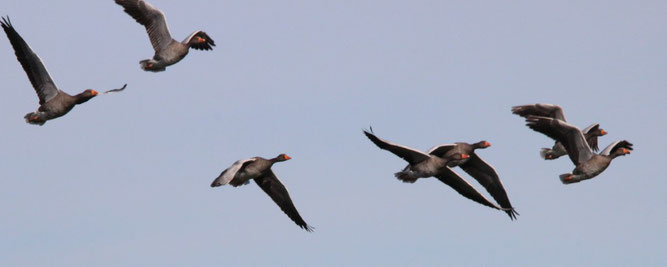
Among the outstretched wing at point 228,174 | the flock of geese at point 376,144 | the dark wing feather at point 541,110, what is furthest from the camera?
the dark wing feather at point 541,110

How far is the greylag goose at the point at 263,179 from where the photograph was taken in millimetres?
27203

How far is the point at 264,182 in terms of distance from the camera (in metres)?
30.3

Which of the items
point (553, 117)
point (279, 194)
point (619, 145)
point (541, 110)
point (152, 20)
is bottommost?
point (279, 194)

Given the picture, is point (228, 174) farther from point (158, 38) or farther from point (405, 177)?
point (158, 38)

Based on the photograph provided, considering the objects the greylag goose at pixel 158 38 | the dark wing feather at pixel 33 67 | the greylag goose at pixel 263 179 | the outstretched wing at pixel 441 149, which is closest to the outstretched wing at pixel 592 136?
the outstretched wing at pixel 441 149

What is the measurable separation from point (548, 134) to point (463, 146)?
1.92 m

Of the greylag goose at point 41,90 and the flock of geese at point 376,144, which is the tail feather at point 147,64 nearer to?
the flock of geese at point 376,144

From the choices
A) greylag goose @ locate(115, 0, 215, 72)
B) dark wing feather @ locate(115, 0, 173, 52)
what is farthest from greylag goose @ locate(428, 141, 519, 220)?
dark wing feather @ locate(115, 0, 173, 52)

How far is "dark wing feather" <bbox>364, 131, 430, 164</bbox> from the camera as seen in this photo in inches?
1055

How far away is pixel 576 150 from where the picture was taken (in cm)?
2856

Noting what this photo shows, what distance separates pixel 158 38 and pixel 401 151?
6997 mm

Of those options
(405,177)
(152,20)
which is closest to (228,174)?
(405,177)

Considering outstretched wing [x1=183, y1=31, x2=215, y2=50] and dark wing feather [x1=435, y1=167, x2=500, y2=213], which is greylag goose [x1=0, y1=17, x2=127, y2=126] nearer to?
outstretched wing [x1=183, y1=31, x2=215, y2=50]

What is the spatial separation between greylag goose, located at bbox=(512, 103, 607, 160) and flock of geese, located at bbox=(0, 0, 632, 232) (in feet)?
8.04
